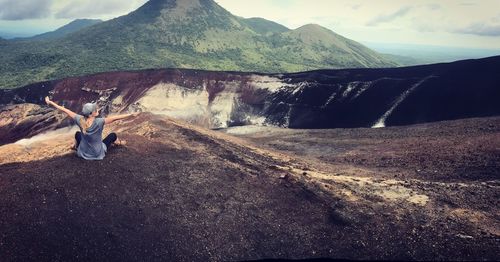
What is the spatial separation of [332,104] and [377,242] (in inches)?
877

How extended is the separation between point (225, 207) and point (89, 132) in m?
4.54

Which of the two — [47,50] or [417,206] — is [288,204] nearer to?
[417,206]

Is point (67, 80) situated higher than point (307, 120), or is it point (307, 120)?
point (67, 80)

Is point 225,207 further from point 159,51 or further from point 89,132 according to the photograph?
point 159,51

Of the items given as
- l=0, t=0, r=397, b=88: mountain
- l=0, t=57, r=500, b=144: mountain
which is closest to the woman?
l=0, t=57, r=500, b=144: mountain

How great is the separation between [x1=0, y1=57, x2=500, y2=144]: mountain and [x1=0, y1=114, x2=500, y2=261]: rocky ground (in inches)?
482

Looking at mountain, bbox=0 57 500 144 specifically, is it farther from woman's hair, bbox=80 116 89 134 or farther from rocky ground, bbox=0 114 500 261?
woman's hair, bbox=80 116 89 134

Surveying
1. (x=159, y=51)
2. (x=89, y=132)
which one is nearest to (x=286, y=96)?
(x=89, y=132)

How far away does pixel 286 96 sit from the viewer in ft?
113

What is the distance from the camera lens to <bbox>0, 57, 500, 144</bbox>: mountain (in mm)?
27516

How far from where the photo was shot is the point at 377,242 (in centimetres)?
1026

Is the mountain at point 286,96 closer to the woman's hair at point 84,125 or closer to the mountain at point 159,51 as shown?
the woman's hair at point 84,125

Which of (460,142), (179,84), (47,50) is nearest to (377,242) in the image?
(460,142)

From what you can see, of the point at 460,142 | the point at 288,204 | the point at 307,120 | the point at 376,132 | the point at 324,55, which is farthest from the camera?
the point at 324,55
